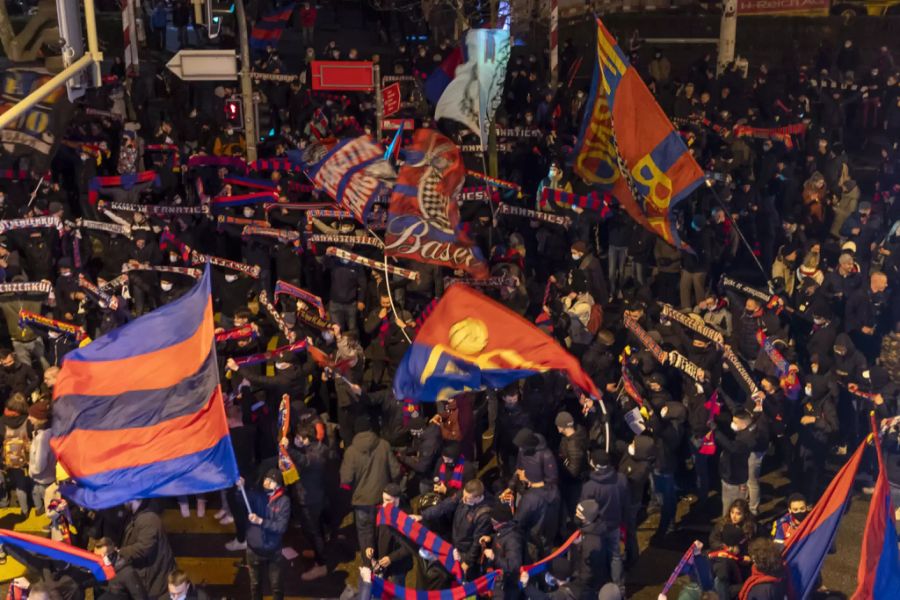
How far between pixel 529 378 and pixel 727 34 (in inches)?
672

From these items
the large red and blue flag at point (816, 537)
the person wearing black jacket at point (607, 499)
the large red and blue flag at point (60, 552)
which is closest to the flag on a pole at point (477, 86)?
the person wearing black jacket at point (607, 499)

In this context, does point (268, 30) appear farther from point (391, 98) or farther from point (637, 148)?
point (637, 148)

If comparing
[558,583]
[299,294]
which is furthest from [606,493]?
[299,294]

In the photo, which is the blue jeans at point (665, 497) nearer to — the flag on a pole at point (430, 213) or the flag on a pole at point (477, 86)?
the flag on a pole at point (430, 213)

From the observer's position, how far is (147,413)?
10570 mm

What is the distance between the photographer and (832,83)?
76.2ft

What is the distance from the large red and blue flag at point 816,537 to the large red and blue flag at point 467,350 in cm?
287

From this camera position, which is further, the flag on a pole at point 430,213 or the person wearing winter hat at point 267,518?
the flag on a pole at point 430,213

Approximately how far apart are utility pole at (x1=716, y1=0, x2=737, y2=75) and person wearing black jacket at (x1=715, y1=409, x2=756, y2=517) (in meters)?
16.8

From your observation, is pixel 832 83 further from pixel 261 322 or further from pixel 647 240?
pixel 261 322

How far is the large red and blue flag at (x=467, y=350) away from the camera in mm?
11656

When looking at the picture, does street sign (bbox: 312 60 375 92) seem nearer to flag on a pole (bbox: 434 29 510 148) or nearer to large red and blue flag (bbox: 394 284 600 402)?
flag on a pole (bbox: 434 29 510 148)

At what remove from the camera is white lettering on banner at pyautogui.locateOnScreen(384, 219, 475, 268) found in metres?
14.3

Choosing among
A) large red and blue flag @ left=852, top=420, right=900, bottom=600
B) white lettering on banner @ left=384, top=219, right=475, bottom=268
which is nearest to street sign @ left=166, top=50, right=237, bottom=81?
white lettering on banner @ left=384, top=219, right=475, bottom=268
